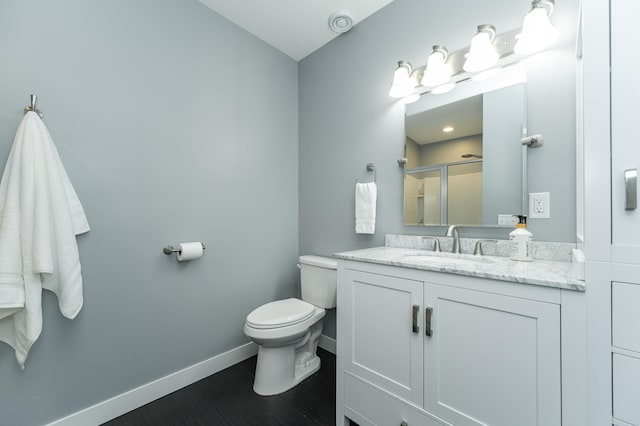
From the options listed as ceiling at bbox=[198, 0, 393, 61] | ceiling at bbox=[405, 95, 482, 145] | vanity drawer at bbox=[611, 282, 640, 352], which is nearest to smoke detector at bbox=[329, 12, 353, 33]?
ceiling at bbox=[198, 0, 393, 61]

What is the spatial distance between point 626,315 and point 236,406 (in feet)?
5.69

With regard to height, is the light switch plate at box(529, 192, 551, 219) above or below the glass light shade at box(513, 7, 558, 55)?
below

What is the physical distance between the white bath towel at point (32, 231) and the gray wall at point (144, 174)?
13 cm

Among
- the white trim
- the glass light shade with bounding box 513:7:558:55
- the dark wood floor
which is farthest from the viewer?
the white trim

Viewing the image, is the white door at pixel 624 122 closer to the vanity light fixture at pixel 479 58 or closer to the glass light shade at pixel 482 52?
the vanity light fixture at pixel 479 58

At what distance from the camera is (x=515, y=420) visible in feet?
2.73

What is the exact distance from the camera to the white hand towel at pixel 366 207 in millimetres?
1743

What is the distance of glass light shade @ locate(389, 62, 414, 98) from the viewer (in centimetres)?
156

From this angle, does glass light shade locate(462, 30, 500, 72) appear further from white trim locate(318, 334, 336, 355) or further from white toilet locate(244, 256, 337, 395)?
white trim locate(318, 334, 336, 355)

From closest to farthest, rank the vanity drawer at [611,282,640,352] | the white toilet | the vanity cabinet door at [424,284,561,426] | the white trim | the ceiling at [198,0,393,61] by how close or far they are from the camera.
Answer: the vanity drawer at [611,282,640,352] < the vanity cabinet door at [424,284,561,426] < the white toilet < the ceiling at [198,0,393,61] < the white trim

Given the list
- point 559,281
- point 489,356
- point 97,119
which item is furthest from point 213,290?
point 559,281

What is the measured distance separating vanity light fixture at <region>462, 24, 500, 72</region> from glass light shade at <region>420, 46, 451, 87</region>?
5.4 inches

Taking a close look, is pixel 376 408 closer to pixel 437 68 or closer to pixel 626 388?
pixel 626 388

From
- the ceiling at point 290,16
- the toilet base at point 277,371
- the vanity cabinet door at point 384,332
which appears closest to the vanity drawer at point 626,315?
the vanity cabinet door at point 384,332
